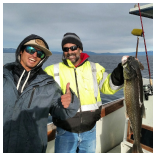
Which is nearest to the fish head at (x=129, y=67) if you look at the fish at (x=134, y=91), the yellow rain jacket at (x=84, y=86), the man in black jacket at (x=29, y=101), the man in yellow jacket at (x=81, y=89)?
the fish at (x=134, y=91)

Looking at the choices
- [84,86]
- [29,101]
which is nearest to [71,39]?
[84,86]

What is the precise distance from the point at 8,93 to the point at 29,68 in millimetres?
608

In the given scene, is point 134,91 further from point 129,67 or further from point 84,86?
point 84,86

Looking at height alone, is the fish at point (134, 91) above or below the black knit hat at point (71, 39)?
below

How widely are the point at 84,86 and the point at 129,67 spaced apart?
3.20 feet

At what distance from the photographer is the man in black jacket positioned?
75.7 inches

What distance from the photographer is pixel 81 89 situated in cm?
284

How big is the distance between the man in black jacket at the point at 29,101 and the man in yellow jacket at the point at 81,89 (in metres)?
0.56

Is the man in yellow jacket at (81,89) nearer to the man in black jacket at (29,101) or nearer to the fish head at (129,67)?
the fish head at (129,67)

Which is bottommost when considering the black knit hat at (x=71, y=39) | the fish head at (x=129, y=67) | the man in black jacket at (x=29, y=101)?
the man in black jacket at (x=29, y=101)

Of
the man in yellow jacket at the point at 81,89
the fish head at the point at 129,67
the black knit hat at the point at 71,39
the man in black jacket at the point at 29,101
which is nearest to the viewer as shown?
the man in black jacket at the point at 29,101

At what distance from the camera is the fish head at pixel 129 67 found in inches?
98.0

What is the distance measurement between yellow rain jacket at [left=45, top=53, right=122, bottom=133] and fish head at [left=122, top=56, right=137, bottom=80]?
0.39 m

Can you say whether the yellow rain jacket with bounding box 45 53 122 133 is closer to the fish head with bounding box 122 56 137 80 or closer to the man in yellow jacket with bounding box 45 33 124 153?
the man in yellow jacket with bounding box 45 33 124 153
